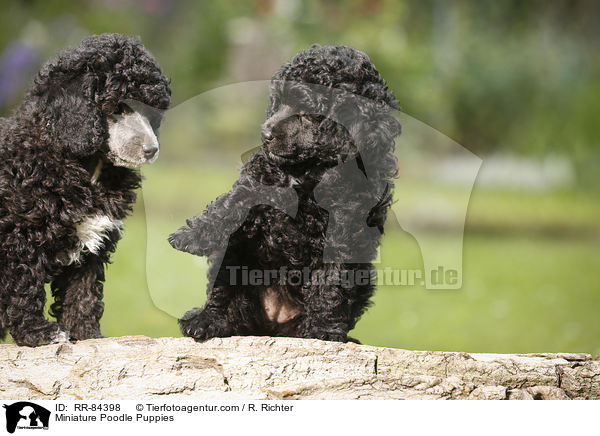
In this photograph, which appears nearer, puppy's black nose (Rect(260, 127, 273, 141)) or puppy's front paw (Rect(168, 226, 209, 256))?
puppy's black nose (Rect(260, 127, 273, 141))

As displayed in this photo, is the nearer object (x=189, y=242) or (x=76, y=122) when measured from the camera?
(x=76, y=122)

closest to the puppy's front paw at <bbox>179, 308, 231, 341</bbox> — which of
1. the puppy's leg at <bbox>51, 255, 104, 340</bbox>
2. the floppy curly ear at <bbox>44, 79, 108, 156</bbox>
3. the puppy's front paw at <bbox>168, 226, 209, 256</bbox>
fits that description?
the puppy's front paw at <bbox>168, 226, 209, 256</bbox>

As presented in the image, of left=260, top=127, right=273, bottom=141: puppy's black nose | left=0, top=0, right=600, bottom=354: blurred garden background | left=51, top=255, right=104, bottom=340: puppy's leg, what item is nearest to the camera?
left=260, top=127, right=273, bottom=141: puppy's black nose

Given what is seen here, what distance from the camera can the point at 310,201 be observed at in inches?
119

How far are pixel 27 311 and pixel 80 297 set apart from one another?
0.93 feet

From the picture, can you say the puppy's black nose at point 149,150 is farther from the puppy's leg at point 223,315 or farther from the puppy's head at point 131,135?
the puppy's leg at point 223,315

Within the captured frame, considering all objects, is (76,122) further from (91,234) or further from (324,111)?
(324,111)

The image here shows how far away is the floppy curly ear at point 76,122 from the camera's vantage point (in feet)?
9.77

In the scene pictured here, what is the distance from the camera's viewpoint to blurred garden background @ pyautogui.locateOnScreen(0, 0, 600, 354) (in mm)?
3789

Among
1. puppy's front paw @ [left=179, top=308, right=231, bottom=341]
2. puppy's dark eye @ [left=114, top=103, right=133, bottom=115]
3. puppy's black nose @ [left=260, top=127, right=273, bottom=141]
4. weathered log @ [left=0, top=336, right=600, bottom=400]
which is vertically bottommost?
weathered log @ [left=0, top=336, right=600, bottom=400]

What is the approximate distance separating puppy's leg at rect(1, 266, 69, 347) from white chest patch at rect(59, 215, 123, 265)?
17 centimetres

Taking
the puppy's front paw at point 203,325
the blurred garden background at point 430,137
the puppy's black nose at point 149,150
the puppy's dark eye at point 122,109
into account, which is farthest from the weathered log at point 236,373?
the puppy's dark eye at point 122,109

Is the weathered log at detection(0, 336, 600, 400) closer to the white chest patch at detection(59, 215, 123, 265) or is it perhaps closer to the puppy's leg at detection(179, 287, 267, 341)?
the puppy's leg at detection(179, 287, 267, 341)

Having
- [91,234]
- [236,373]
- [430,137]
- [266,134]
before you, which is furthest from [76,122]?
[430,137]
